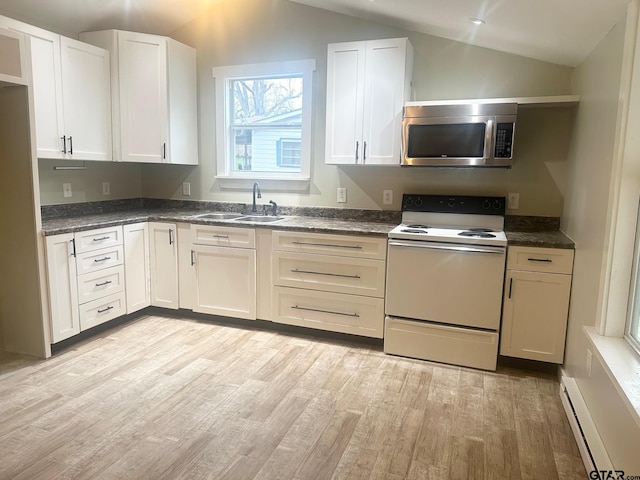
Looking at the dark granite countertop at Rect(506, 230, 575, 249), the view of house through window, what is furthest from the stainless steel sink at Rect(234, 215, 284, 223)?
the dark granite countertop at Rect(506, 230, 575, 249)

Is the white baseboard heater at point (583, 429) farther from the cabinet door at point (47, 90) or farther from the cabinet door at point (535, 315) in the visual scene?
the cabinet door at point (47, 90)

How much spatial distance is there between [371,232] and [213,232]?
1266 mm

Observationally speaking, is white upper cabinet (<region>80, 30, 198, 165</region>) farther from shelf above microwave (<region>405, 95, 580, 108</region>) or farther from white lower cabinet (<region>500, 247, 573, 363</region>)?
white lower cabinet (<region>500, 247, 573, 363</region>)

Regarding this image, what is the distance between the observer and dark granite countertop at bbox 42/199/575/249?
115 inches

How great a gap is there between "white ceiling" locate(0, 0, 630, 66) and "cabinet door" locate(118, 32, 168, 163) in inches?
11.1

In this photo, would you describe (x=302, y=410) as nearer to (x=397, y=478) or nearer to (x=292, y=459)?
(x=292, y=459)

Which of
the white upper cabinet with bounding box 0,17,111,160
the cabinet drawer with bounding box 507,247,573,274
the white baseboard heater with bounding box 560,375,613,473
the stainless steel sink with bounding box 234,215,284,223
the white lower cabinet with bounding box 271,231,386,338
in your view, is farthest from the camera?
the stainless steel sink with bounding box 234,215,284,223

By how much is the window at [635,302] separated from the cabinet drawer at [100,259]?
10.5 ft

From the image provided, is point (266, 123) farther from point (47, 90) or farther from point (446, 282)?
point (446, 282)

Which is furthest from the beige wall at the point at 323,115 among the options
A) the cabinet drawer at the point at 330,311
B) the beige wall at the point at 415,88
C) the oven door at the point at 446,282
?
the cabinet drawer at the point at 330,311

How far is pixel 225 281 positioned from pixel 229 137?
1379 mm

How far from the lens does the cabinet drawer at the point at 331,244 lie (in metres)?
3.03

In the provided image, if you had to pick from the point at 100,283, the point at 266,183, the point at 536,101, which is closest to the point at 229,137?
the point at 266,183

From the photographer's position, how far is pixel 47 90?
119 inches
